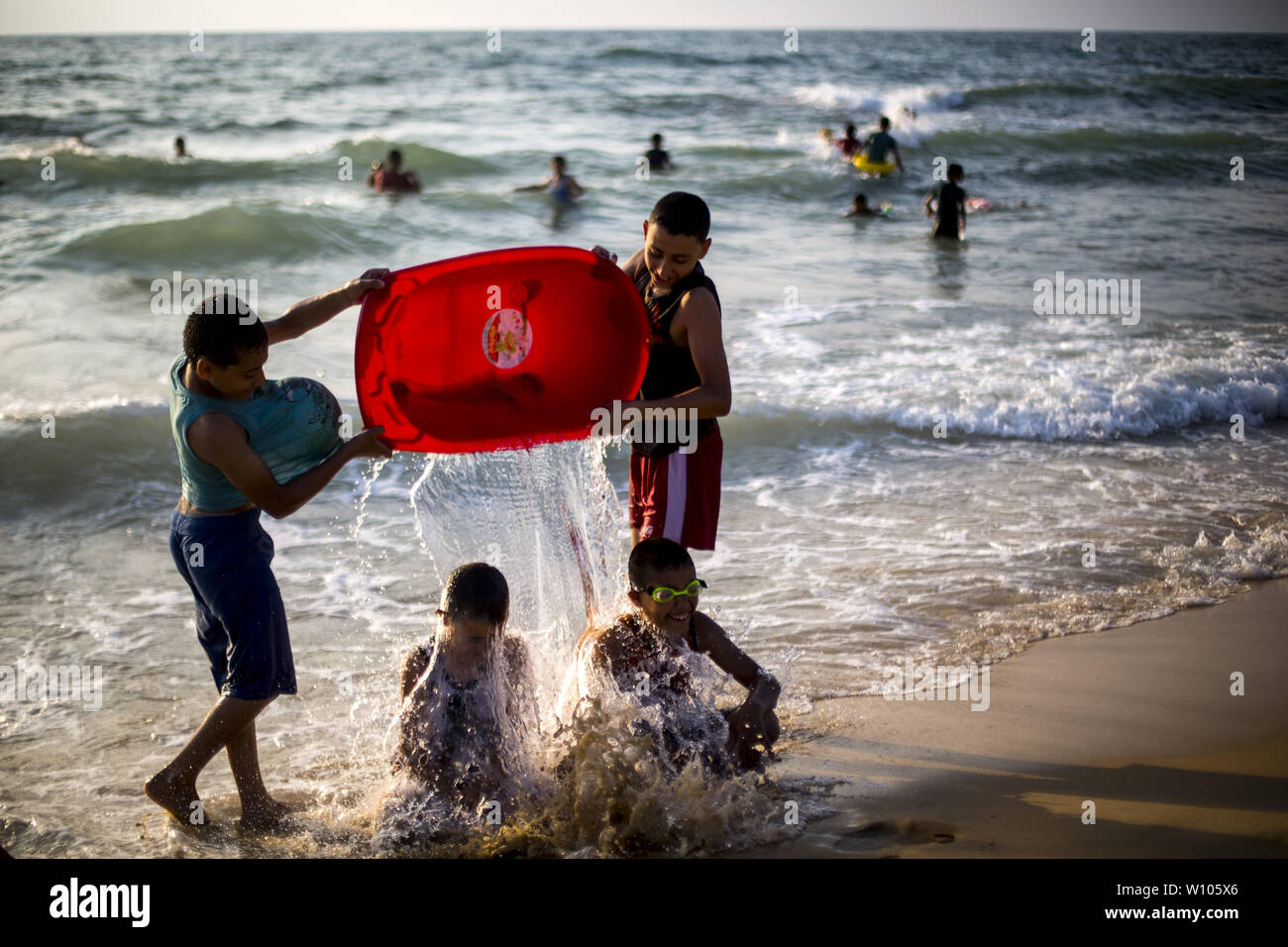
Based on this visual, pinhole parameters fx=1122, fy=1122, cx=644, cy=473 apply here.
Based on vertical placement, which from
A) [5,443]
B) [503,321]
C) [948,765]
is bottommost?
[948,765]

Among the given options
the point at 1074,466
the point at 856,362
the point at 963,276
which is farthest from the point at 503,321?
the point at 963,276

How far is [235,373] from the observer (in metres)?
3.04

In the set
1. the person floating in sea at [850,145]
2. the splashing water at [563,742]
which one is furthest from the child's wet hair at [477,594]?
the person floating in sea at [850,145]

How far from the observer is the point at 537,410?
3.70 m

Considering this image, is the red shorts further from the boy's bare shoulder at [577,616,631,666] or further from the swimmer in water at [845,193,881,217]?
the swimmer in water at [845,193,881,217]

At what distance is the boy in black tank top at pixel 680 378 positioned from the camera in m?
3.42

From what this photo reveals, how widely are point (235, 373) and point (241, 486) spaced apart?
308 mm

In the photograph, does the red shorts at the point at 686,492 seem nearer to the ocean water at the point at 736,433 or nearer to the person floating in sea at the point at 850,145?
the ocean water at the point at 736,433

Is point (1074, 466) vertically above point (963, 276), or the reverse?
point (963, 276)

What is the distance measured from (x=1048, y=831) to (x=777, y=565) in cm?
243

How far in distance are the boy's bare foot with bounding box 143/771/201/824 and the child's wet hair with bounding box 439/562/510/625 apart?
3.32 feet

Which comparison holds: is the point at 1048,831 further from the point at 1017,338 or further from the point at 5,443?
the point at 1017,338

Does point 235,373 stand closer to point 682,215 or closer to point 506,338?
point 506,338

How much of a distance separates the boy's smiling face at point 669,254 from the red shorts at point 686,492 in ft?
1.76
